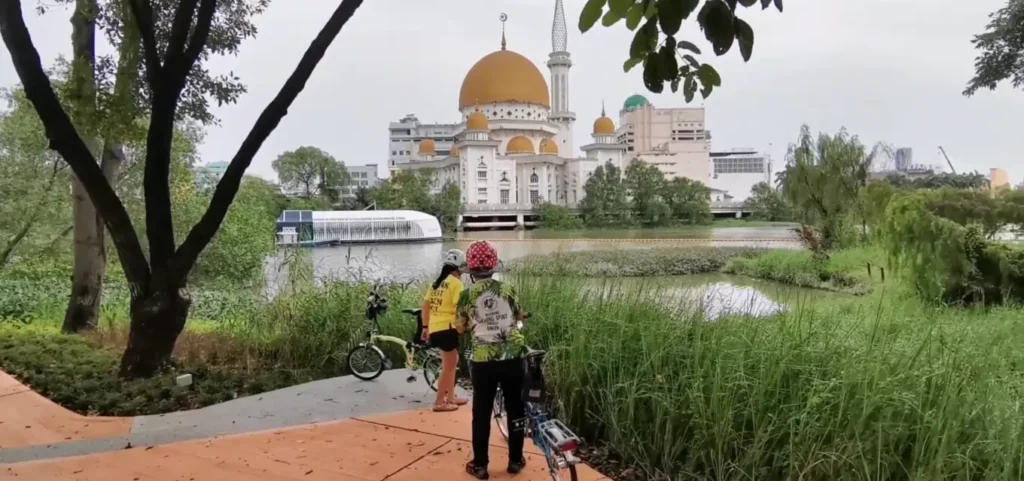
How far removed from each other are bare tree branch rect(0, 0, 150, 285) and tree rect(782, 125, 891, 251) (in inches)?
807

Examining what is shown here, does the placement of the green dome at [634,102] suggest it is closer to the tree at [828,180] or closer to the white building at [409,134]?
the white building at [409,134]

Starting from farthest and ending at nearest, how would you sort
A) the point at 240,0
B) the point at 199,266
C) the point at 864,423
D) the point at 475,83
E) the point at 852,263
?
the point at 475,83 < the point at 852,263 < the point at 199,266 < the point at 240,0 < the point at 864,423

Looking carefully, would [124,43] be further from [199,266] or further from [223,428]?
[199,266]

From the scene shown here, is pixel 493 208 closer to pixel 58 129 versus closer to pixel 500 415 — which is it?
pixel 58 129

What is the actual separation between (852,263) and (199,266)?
640 inches

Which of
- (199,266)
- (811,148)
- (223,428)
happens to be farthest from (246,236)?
(811,148)

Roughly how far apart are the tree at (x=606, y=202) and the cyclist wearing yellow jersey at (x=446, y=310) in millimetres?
46341

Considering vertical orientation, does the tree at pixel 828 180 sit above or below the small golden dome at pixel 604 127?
below

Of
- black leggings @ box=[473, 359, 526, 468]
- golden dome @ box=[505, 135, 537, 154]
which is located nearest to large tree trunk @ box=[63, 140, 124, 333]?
black leggings @ box=[473, 359, 526, 468]

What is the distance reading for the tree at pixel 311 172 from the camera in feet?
155

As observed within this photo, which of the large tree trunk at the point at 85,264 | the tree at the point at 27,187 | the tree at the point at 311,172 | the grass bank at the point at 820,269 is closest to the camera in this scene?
the large tree trunk at the point at 85,264

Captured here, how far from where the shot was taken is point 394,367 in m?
5.94

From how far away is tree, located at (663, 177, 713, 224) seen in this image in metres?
51.9

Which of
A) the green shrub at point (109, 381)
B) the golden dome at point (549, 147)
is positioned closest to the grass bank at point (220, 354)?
the green shrub at point (109, 381)
